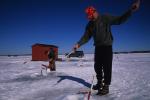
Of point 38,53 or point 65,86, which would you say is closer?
point 65,86

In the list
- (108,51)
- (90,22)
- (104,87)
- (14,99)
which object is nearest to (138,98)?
(104,87)

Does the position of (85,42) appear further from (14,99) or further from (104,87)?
(14,99)

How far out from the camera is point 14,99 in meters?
4.92

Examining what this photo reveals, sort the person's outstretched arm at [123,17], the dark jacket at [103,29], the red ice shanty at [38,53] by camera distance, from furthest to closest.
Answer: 1. the red ice shanty at [38,53]
2. the dark jacket at [103,29]
3. the person's outstretched arm at [123,17]

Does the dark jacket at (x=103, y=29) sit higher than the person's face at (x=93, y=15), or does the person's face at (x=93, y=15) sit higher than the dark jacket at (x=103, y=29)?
the person's face at (x=93, y=15)

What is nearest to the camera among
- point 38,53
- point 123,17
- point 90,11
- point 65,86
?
point 123,17

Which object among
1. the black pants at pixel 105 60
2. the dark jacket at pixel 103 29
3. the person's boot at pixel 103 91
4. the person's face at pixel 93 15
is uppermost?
the person's face at pixel 93 15

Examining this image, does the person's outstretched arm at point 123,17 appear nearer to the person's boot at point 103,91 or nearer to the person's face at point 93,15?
the person's face at point 93,15

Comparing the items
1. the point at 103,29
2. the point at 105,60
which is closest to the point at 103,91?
the point at 105,60

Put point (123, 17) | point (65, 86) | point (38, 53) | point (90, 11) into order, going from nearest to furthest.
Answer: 1. point (123, 17)
2. point (90, 11)
3. point (65, 86)
4. point (38, 53)

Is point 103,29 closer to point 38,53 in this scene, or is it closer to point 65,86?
point 65,86

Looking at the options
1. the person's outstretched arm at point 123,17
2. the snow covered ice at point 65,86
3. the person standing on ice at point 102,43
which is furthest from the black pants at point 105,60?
the person's outstretched arm at point 123,17

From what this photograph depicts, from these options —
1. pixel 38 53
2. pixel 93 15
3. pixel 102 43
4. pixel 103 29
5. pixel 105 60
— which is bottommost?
pixel 105 60

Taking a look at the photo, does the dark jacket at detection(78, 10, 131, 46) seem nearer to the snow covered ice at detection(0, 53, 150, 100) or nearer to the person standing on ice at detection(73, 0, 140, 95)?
the person standing on ice at detection(73, 0, 140, 95)
